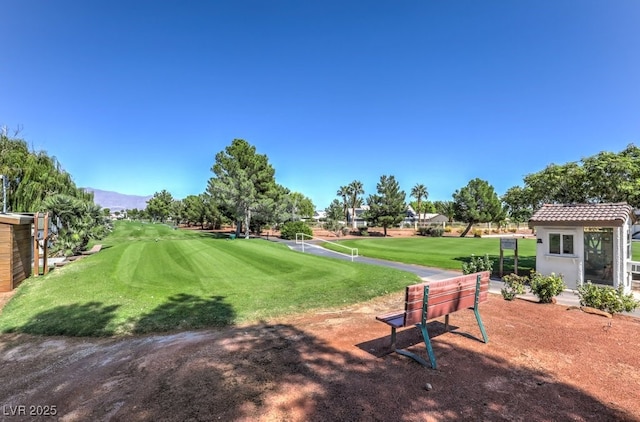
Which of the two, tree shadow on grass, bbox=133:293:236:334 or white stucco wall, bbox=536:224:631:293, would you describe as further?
white stucco wall, bbox=536:224:631:293

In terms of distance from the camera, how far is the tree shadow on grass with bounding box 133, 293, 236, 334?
6.41 meters

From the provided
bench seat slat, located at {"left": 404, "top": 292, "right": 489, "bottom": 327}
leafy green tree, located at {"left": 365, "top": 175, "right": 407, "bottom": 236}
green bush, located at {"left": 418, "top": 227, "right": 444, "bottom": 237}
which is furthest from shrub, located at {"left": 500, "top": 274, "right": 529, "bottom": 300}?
green bush, located at {"left": 418, "top": 227, "right": 444, "bottom": 237}

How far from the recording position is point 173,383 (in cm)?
378

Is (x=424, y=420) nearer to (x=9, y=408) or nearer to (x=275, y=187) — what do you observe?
(x=9, y=408)

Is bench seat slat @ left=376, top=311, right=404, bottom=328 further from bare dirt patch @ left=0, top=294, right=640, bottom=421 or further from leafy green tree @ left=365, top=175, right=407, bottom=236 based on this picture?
leafy green tree @ left=365, top=175, right=407, bottom=236

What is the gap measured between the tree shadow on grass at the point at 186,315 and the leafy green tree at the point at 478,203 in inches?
1790

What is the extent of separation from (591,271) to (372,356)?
39.6ft

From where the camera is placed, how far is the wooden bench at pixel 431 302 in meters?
4.24

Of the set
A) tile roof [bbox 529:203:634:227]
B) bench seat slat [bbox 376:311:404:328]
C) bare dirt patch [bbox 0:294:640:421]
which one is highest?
tile roof [bbox 529:203:634:227]

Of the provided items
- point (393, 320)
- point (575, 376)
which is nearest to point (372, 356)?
point (393, 320)

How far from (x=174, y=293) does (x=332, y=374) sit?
21.2 ft

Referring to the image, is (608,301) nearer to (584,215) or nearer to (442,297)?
(584,215)

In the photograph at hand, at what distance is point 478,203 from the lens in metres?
47.1

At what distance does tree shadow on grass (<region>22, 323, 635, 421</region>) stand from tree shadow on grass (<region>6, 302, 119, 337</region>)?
196 centimetres
